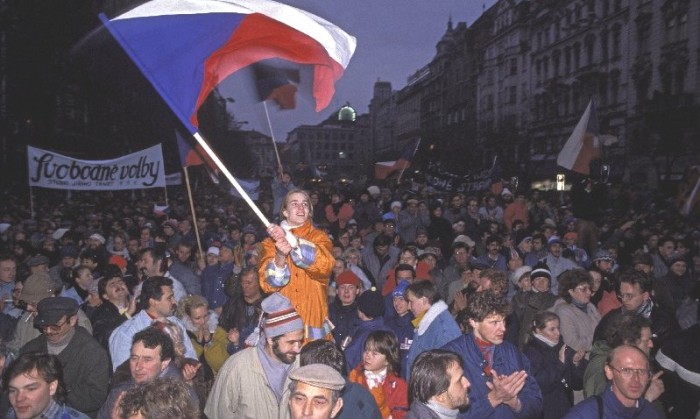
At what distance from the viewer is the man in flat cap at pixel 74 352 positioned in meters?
4.59

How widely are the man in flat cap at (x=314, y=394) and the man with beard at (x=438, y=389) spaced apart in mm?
643

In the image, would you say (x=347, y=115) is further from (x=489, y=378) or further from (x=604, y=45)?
(x=489, y=378)

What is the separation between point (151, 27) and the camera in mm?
5051

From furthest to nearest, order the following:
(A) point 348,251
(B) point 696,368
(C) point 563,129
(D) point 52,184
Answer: (C) point 563,129 → (D) point 52,184 → (A) point 348,251 → (B) point 696,368

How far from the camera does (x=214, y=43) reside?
5238mm

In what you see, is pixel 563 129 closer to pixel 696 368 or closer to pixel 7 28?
pixel 7 28

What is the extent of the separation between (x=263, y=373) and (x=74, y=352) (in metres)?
1.71

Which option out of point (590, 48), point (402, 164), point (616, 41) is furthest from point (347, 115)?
point (402, 164)

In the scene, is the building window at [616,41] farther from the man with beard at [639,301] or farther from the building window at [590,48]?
the man with beard at [639,301]

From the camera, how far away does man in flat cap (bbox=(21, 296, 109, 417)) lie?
459 centimetres

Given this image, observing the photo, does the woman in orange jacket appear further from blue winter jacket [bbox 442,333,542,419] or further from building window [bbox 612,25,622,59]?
building window [bbox 612,25,622,59]

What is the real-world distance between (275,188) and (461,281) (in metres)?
4.84

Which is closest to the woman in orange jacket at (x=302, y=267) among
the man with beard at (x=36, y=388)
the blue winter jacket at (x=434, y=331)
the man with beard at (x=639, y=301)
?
the blue winter jacket at (x=434, y=331)

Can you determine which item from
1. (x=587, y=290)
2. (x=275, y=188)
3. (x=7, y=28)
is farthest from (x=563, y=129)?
(x=587, y=290)
